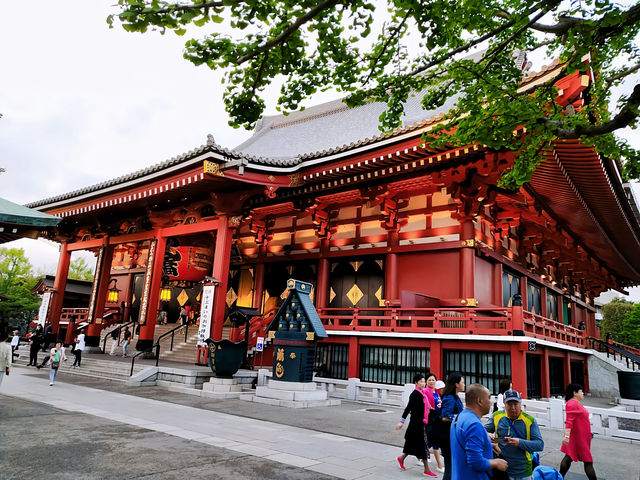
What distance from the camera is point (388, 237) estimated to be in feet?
57.5

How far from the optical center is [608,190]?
45.8ft

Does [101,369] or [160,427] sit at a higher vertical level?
[101,369]

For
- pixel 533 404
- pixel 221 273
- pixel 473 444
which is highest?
pixel 221 273

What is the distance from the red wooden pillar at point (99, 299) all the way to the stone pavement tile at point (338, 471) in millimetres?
19116

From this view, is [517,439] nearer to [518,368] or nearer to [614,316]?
[518,368]

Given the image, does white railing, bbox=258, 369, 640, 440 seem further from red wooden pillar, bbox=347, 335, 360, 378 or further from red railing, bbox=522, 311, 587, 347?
red railing, bbox=522, 311, 587, 347

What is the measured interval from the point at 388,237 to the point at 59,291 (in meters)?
18.0

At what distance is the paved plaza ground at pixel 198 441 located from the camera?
5.49 meters

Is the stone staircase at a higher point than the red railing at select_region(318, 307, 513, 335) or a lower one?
lower

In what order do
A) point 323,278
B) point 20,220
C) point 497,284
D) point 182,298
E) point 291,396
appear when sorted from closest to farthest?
point 20,220, point 291,396, point 497,284, point 323,278, point 182,298

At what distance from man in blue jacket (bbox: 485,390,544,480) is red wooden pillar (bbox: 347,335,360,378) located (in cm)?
1122

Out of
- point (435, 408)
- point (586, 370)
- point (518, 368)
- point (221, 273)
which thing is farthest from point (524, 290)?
point (435, 408)

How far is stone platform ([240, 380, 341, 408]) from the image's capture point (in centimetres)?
1194

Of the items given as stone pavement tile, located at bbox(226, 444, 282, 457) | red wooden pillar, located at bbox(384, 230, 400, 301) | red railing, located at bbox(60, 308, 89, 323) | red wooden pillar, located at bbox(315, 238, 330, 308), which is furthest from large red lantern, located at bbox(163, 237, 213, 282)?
stone pavement tile, located at bbox(226, 444, 282, 457)
